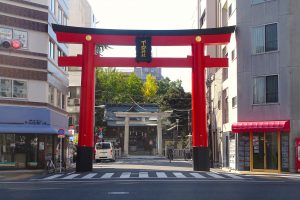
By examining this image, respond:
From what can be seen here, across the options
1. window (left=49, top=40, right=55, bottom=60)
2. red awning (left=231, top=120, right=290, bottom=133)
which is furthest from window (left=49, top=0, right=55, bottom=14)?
red awning (left=231, top=120, right=290, bottom=133)

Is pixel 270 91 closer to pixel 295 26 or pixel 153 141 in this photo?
pixel 295 26

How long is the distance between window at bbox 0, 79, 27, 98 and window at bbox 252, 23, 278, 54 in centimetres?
1574

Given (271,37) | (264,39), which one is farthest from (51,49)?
(271,37)

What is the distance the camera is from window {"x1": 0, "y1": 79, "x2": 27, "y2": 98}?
32844 mm

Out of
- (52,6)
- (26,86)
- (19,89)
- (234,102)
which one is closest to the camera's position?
(19,89)

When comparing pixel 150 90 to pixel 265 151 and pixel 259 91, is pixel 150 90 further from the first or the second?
pixel 265 151

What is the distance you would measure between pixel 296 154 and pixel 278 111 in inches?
120

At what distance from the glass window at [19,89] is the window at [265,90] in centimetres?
1546

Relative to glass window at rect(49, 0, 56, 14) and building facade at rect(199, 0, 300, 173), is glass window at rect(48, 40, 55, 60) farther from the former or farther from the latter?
building facade at rect(199, 0, 300, 173)

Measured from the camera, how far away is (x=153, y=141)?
3297 inches

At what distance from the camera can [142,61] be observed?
3362cm

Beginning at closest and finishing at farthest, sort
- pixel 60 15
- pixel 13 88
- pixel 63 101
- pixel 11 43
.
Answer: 1. pixel 11 43
2. pixel 13 88
3. pixel 60 15
4. pixel 63 101

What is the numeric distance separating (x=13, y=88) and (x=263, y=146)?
16893 mm

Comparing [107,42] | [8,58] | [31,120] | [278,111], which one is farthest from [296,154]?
[8,58]
